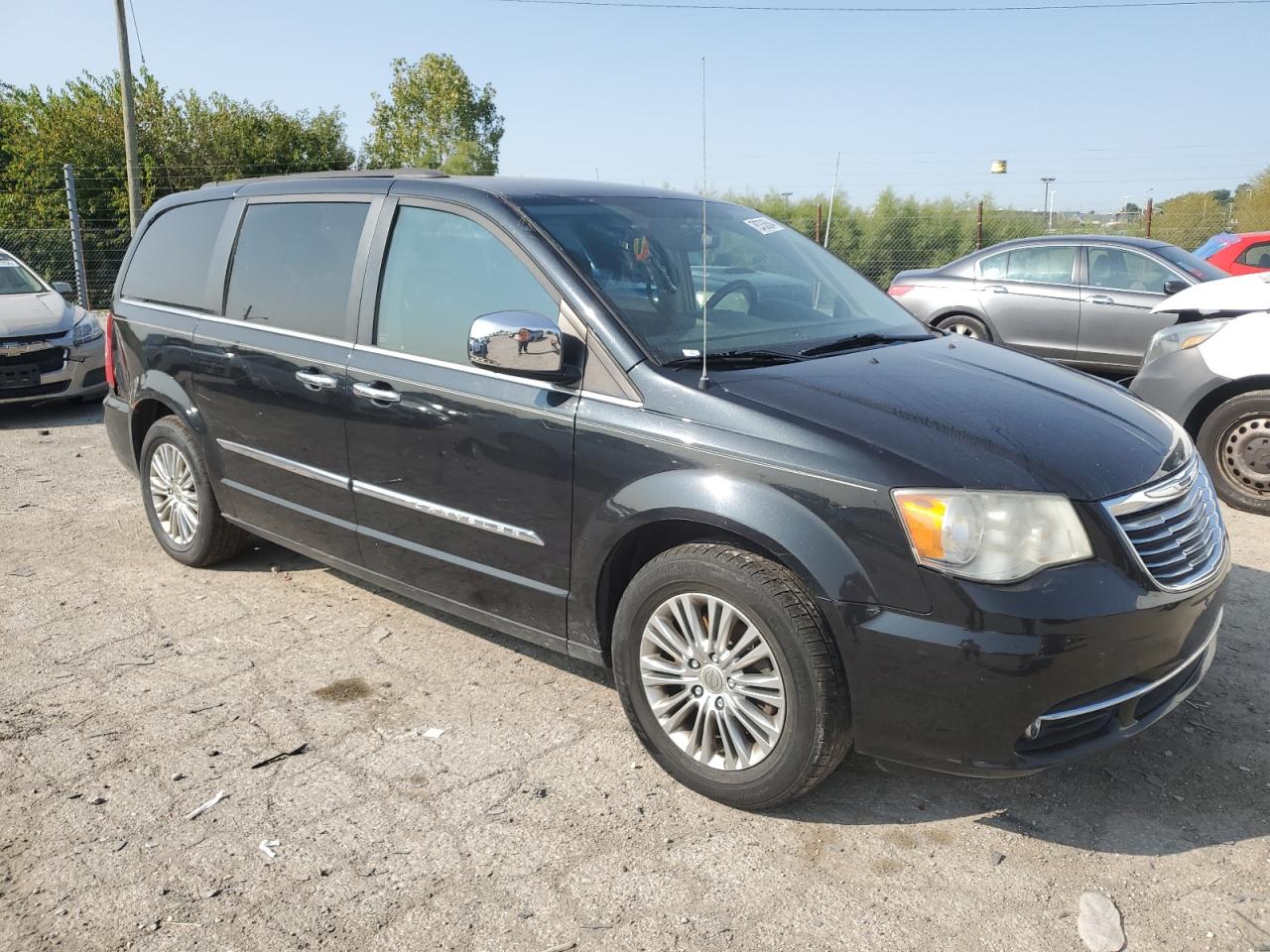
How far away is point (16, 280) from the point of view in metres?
9.88

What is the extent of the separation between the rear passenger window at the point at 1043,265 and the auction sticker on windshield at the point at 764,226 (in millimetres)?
6328

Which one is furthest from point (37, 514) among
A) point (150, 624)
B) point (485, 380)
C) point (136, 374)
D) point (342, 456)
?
point (485, 380)

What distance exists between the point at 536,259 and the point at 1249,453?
4638mm

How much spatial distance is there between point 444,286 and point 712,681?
1.71m

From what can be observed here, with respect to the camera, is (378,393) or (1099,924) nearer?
(1099,924)

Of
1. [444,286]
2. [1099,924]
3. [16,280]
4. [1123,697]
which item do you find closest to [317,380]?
Answer: [444,286]

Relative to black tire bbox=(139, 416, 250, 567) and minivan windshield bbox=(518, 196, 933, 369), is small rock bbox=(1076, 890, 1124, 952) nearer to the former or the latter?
minivan windshield bbox=(518, 196, 933, 369)

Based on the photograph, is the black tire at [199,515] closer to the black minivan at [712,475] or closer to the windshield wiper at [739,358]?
the black minivan at [712,475]

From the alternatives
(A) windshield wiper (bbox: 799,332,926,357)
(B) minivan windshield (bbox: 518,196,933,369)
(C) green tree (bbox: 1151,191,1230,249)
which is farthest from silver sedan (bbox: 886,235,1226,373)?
(C) green tree (bbox: 1151,191,1230,249)

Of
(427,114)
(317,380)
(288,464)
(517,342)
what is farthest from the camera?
(427,114)

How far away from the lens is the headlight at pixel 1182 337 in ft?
20.2

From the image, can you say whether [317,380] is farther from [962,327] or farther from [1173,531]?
[962,327]

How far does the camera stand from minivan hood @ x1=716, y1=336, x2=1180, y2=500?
8.82 ft

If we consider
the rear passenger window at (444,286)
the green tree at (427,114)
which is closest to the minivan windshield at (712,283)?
the rear passenger window at (444,286)
